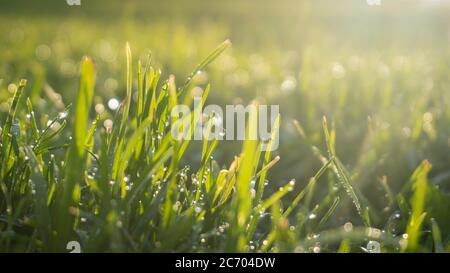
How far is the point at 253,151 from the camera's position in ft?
2.49

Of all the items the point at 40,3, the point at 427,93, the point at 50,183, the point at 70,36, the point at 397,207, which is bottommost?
the point at 397,207

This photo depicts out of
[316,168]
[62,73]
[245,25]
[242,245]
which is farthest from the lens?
[245,25]

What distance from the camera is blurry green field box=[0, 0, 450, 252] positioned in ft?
2.69

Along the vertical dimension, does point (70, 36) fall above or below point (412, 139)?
above

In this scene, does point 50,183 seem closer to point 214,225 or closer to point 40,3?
point 214,225

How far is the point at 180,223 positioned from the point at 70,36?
132 inches

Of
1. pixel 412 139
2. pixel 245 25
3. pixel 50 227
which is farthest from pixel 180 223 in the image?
pixel 245 25

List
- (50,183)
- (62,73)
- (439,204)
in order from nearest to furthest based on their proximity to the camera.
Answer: (50,183)
(439,204)
(62,73)

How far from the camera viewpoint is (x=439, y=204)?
109cm

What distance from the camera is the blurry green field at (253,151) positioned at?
2.69 ft

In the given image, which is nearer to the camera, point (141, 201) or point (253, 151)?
point (253, 151)

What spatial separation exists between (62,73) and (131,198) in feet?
6.32

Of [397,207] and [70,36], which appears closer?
[397,207]

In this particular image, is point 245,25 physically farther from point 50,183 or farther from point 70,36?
point 50,183
